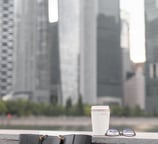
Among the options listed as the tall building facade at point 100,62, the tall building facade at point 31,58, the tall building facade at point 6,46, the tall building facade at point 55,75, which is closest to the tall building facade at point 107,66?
the tall building facade at point 100,62

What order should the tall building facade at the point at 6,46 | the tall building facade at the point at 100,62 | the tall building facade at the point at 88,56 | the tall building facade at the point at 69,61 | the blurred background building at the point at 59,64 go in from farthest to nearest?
the blurred background building at the point at 59,64, the tall building facade at the point at 69,61, the tall building facade at the point at 100,62, the tall building facade at the point at 88,56, the tall building facade at the point at 6,46

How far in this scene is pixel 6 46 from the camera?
A: 25.8 metres

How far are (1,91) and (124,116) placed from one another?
9.73 meters

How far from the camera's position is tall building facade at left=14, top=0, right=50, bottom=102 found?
87.3 feet

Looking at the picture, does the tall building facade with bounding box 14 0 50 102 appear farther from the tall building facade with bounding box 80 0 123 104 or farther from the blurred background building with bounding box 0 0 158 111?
the tall building facade with bounding box 80 0 123 104

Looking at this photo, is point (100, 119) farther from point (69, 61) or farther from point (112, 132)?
point (69, 61)

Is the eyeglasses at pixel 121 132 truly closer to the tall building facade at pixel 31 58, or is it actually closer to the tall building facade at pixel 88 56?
the tall building facade at pixel 88 56

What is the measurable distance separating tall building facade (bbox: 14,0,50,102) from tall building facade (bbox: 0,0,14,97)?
1.71ft

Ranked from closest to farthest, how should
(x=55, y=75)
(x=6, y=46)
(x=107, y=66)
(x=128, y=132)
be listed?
1. (x=128, y=132)
2. (x=6, y=46)
3. (x=55, y=75)
4. (x=107, y=66)

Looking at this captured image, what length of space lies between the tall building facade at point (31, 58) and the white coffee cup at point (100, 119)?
23910 mm

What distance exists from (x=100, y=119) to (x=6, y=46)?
2486 cm

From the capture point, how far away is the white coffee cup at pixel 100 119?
1.49 m

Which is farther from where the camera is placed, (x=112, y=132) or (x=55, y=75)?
(x=55, y=75)

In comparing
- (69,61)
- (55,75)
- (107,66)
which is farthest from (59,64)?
(107,66)
